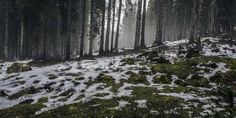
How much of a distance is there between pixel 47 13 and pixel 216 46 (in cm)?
2202

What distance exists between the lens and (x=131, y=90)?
49.9ft

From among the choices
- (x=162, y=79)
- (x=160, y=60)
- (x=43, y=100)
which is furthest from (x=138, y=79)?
(x=43, y=100)

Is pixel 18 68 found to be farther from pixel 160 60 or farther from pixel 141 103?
pixel 141 103

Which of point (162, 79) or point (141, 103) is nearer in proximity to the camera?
point (141, 103)

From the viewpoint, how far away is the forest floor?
1254 cm

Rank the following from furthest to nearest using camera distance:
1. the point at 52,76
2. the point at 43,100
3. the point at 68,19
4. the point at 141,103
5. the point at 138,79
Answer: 1. the point at 68,19
2. the point at 52,76
3. the point at 138,79
4. the point at 43,100
5. the point at 141,103

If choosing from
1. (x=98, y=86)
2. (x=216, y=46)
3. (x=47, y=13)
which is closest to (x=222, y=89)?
(x=98, y=86)

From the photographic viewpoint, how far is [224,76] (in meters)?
17.1

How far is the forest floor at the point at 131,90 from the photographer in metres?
12.5

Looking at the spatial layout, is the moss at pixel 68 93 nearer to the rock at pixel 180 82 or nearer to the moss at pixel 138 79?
the moss at pixel 138 79

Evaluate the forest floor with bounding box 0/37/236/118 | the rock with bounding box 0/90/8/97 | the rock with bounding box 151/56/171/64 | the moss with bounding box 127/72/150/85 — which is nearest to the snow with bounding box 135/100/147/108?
the forest floor with bounding box 0/37/236/118

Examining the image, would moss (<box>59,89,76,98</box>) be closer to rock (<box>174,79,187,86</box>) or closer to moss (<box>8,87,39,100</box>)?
moss (<box>8,87,39,100</box>)

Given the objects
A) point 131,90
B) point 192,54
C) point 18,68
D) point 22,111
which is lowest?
point 22,111

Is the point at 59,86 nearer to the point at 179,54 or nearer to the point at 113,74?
the point at 113,74
